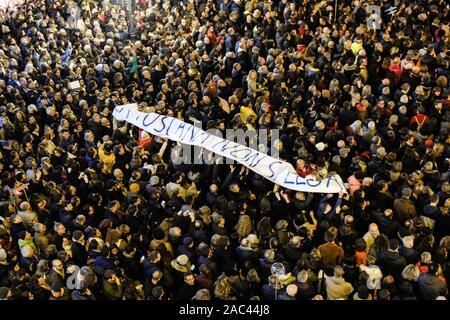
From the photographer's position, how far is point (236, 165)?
9.53 m

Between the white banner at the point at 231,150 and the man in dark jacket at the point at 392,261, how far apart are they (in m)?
1.46

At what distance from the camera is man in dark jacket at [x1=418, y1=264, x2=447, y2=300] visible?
6715 mm

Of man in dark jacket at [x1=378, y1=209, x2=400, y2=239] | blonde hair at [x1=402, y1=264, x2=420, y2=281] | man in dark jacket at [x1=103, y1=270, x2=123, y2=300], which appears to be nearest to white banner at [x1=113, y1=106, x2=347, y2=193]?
man in dark jacket at [x1=378, y1=209, x2=400, y2=239]

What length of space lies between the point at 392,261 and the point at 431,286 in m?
0.57

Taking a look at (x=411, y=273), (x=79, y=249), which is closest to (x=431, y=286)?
(x=411, y=273)

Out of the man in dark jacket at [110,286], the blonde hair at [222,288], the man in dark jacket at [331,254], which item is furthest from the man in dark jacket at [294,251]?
the man in dark jacket at [110,286]

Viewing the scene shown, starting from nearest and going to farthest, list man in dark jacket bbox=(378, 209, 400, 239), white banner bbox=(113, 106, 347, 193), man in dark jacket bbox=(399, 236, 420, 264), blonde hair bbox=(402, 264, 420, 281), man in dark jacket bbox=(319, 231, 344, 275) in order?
1. blonde hair bbox=(402, 264, 420, 281)
2. man in dark jacket bbox=(399, 236, 420, 264)
3. man in dark jacket bbox=(319, 231, 344, 275)
4. man in dark jacket bbox=(378, 209, 400, 239)
5. white banner bbox=(113, 106, 347, 193)

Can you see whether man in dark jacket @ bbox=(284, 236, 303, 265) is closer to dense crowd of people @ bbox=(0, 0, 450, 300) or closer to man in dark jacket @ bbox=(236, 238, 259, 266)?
dense crowd of people @ bbox=(0, 0, 450, 300)

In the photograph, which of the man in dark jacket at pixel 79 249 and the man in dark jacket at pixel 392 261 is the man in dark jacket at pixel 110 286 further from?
the man in dark jacket at pixel 392 261

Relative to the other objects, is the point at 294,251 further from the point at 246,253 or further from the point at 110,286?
the point at 110,286

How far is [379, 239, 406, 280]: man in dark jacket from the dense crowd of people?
0.02 metres
